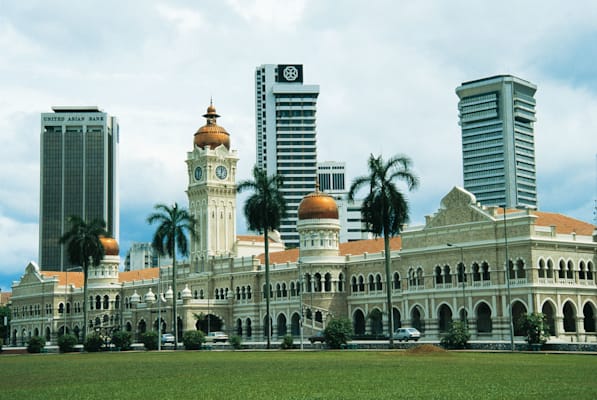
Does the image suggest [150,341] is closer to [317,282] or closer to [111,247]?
[317,282]

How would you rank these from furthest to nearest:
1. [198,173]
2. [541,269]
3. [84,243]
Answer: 1. [198,173]
2. [84,243]
3. [541,269]

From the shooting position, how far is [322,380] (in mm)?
32125

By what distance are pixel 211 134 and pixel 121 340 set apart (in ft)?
126

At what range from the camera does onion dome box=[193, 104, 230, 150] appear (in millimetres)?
110062

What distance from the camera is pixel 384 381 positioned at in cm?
3089

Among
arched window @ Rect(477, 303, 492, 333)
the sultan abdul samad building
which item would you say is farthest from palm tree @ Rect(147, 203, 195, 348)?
arched window @ Rect(477, 303, 492, 333)

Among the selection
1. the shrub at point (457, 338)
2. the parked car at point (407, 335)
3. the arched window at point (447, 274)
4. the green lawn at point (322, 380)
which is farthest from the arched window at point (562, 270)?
the green lawn at point (322, 380)

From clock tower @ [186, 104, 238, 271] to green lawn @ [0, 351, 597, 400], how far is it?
2554 inches

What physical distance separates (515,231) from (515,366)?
33776 mm

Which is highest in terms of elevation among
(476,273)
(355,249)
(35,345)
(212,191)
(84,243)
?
(212,191)

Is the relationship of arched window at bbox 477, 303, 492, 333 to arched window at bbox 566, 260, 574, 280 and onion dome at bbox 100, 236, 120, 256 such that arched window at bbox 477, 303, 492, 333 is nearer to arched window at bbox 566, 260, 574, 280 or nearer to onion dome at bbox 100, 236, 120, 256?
arched window at bbox 566, 260, 574, 280

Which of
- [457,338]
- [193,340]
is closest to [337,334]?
[457,338]

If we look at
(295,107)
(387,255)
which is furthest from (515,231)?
(295,107)

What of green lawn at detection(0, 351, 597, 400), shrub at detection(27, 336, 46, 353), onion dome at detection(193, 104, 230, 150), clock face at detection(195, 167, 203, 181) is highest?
onion dome at detection(193, 104, 230, 150)
